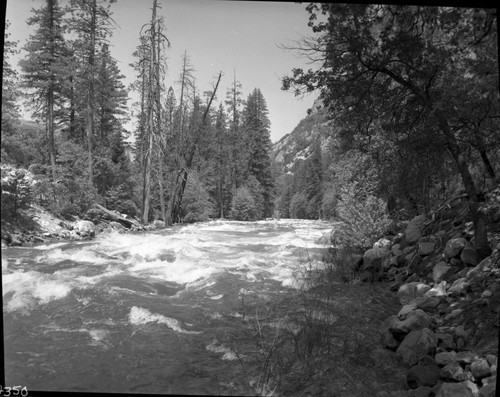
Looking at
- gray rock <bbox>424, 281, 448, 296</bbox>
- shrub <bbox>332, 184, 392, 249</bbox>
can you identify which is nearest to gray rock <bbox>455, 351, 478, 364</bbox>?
gray rock <bbox>424, 281, 448, 296</bbox>

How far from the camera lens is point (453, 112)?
575 centimetres

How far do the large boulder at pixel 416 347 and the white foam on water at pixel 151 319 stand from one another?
2590 millimetres

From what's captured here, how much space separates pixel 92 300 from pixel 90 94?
1590 cm

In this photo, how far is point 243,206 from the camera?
1096 inches

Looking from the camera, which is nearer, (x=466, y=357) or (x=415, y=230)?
(x=466, y=357)

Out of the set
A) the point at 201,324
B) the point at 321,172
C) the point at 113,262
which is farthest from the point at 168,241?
the point at 321,172

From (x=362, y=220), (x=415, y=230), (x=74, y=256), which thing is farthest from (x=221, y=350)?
(x=362, y=220)

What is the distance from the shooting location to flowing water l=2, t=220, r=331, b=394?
330cm

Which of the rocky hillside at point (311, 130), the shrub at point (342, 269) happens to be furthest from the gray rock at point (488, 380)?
the shrub at point (342, 269)

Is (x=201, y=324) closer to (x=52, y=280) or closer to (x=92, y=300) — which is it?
(x=92, y=300)

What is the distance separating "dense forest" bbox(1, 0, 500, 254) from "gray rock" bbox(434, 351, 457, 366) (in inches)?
116

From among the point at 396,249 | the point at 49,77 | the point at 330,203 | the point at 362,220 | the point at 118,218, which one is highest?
the point at 49,77

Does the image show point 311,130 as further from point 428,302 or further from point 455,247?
point 428,302

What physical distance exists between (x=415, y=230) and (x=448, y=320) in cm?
472
